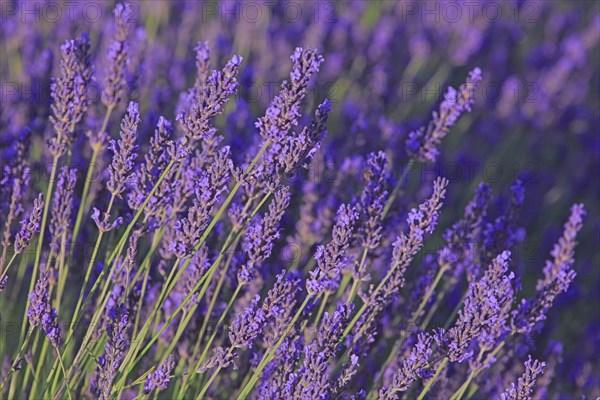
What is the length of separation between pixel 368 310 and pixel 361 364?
0.34 metres

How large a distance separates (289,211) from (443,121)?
2.81 ft

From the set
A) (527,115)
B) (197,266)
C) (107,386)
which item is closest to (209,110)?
(197,266)

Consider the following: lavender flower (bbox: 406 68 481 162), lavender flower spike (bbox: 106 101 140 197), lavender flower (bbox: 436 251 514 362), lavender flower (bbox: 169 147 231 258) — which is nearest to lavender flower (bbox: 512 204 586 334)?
lavender flower (bbox: 436 251 514 362)

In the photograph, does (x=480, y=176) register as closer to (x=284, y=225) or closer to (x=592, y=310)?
(x=592, y=310)

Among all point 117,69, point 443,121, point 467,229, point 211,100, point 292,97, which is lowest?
point 211,100

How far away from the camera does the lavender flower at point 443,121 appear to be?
2.41 meters

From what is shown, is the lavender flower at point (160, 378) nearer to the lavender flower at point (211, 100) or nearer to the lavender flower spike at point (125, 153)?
the lavender flower spike at point (125, 153)

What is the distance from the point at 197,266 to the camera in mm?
2014

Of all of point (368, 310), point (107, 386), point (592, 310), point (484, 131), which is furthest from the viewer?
point (484, 131)

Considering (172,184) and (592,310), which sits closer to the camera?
(172,184)

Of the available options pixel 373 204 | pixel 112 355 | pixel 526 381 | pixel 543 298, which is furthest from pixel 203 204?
pixel 543 298

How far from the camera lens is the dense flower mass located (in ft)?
6.18

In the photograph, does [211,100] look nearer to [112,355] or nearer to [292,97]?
[292,97]

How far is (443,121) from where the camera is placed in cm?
242
